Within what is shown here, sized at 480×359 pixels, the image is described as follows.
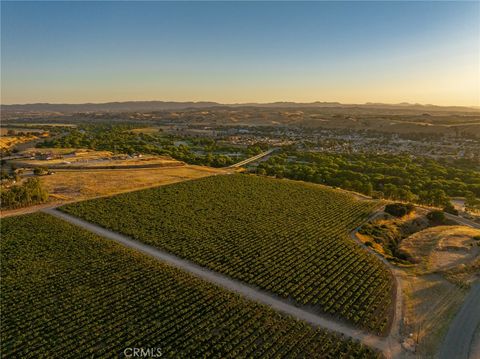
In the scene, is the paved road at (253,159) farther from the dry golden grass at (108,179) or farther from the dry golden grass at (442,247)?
the dry golden grass at (442,247)

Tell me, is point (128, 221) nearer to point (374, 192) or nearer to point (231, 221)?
point (231, 221)

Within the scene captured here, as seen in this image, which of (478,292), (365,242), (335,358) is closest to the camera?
(335,358)

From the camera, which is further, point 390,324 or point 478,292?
point 478,292

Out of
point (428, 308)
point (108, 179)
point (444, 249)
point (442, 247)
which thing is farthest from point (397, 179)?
point (108, 179)

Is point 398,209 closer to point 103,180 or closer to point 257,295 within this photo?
point 257,295

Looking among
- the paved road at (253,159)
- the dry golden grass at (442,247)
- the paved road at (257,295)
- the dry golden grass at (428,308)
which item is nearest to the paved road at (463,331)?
the dry golden grass at (428,308)

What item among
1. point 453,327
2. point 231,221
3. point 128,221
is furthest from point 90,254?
point 453,327

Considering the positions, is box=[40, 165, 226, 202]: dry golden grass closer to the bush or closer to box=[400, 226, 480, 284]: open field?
the bush
